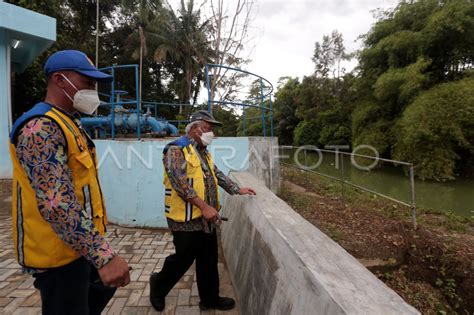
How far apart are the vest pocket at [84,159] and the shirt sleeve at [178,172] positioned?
0.84m

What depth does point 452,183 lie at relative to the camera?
41.4 feet

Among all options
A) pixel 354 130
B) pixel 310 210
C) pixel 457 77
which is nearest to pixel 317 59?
pixel 354 130

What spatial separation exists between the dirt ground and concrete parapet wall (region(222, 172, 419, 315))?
2179mm

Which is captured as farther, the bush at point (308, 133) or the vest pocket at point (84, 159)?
the bush at point (308, 133)

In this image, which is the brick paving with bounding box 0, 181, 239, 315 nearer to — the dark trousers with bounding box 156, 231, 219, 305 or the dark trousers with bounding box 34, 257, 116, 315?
the dark trousers with bounding box 156, 231, 219, 305

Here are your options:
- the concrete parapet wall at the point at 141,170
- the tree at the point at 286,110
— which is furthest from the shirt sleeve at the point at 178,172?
the tree at the point at 286,110

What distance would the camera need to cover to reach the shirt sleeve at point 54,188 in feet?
3.92

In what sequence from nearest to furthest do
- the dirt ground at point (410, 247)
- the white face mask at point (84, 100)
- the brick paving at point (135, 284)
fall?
the white face mask at point (84, 100) → the brick paving at point (135, 284) → the dirt ground at point (410, 247)

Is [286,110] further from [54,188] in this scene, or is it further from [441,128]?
[54,188]

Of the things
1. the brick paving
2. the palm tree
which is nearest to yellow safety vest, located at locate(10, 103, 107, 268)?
the brick paving

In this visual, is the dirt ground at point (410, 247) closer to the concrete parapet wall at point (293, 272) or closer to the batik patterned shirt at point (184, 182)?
the concrete parapet wall at point (293, 272)

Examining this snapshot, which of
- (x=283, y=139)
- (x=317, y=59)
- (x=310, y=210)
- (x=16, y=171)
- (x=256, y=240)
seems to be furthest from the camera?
(x=283, y=139)

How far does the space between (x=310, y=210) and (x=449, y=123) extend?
9.47 m

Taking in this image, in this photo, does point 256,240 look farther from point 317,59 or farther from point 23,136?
point 317,59
